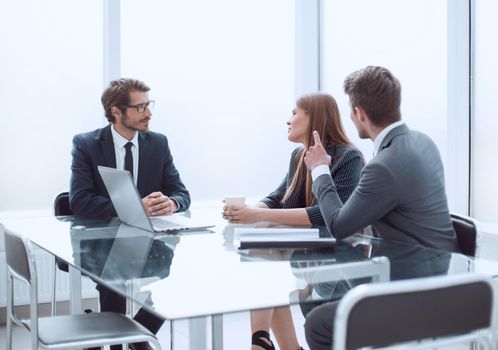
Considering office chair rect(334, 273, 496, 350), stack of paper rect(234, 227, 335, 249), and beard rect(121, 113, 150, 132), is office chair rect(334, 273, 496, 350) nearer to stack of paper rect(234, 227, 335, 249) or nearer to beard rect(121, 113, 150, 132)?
stack of paper rect(234, 227, 335, 249)

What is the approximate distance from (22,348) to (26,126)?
50.4 inches

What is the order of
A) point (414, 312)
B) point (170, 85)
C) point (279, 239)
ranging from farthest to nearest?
point (170, 85)
point (279, 239)
point (414, 312)

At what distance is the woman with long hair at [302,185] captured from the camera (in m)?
2.62

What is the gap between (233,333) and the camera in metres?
3.77

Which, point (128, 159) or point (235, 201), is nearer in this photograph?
point (235, 201)

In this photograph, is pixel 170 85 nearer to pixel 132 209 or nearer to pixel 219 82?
pixel 219 82

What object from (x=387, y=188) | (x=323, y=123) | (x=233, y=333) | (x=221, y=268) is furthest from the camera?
(x=233, y=333)

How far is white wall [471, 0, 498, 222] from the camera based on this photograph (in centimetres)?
351

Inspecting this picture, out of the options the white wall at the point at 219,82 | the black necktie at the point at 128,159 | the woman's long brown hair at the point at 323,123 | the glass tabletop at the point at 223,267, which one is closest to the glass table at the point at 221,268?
the glass tabletop at the point at 223,267

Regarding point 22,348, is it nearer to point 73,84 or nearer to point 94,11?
point 73,84

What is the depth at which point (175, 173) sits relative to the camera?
3.30 meters

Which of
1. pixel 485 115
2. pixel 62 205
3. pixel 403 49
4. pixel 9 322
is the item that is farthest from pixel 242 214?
pixel 403 49

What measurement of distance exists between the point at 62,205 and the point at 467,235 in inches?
74.6

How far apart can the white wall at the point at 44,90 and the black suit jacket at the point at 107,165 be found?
0.93 metres
